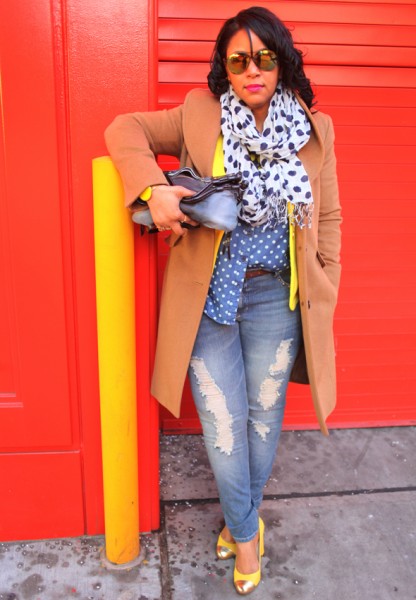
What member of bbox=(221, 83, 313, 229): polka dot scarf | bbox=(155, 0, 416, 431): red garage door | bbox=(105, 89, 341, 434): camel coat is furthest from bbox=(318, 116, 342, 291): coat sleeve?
bbox=(155, 0, 416, 431): red garage door

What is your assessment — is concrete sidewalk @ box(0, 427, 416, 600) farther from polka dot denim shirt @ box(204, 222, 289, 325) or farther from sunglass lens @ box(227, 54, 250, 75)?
sunglass lens @ box(227, 54, 250, 75)

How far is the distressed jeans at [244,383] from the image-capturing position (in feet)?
6.46

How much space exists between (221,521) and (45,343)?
1115 mm

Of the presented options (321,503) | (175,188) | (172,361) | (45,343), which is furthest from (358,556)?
(175,188)

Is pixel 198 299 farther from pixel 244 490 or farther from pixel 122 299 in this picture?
pixel 244 490

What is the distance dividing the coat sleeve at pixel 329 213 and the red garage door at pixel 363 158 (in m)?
0.93

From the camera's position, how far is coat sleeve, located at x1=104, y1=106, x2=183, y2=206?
171cm

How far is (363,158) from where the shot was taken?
2914mm

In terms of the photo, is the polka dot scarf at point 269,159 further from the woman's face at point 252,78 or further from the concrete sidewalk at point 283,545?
the concrete sidewalk at point 283,545

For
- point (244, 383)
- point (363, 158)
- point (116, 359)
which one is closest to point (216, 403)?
point (244, 383)

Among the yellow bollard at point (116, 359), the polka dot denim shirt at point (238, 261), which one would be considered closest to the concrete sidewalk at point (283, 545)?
the yellow bollard at point (116, 359)

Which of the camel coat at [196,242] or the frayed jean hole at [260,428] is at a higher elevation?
A: the camel coat at [196,242]

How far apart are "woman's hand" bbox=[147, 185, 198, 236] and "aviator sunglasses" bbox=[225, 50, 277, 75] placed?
409 mm

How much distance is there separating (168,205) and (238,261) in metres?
0.33
